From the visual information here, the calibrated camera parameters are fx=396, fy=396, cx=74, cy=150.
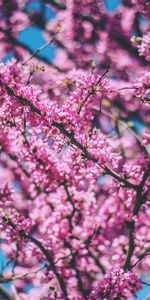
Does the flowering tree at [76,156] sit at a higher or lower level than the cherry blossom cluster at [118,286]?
higher

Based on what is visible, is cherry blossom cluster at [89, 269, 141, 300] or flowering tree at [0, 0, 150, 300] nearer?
flowering tree at [0, 0, 150, 300]

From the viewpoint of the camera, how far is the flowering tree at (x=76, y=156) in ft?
13.2

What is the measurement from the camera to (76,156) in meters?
4.40

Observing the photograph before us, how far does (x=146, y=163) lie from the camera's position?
16.7ft

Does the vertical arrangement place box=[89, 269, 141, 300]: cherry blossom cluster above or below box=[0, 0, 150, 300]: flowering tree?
below

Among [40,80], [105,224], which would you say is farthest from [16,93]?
[40,80]

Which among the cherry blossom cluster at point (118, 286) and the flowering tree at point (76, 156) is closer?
the flowering tree at point (76, 156)

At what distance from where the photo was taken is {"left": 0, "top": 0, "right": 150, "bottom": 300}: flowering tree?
403 cm

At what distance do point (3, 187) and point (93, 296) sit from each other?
1.74 metres

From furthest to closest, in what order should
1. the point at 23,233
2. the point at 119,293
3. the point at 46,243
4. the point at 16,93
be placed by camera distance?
the point at 46,243 < the point at 23,233 < the point at 119,293 < the point at 16,93

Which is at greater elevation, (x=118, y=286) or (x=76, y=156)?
(x=76, y=156)

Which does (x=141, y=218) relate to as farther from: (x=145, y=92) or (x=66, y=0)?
(x=66, y=0)

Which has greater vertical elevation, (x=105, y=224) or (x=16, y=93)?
(x=105, y=224)

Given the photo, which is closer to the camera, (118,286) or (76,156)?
(76,156)
